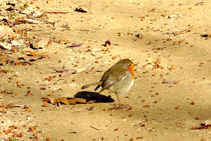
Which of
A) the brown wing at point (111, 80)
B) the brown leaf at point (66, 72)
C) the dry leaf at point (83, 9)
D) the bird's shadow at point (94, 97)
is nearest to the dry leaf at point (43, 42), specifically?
the brown leaf at point (66, 72)

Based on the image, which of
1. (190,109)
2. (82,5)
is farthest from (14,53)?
(190,109)

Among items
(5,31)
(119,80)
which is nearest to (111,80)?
(119,80)

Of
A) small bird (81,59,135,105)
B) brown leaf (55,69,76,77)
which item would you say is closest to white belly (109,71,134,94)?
small bird (81,59,135,105)

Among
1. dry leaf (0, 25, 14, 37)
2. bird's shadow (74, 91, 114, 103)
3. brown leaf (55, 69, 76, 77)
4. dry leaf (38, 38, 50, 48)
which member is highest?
dry leaf (0, 25, 14, 37)

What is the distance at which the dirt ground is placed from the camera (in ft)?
15.6

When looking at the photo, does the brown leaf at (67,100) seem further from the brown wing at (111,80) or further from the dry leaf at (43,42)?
the dry leaf at (43,42)

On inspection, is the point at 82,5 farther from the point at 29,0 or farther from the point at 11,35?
the point at 11,35

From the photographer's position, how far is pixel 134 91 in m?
5.71

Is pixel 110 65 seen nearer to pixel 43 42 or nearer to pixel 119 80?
pixel 119 80

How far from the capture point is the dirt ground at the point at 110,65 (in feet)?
15.6

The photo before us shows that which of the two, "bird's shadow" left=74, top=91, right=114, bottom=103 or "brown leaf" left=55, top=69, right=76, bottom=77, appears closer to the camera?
"bird's shadow" left=74, top=91, right=114, bottom=103

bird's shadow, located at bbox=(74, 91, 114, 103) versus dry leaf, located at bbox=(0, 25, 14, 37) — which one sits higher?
dry leaf, located at bbox=(0, 25, 14, 37)

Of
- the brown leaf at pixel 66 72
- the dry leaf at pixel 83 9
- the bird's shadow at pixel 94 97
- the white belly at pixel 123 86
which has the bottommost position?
the bird's shadow at pixel 94 97

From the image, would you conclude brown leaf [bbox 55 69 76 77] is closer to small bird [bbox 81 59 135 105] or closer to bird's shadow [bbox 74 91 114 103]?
bird's shadow [bbox 74 91 114 103]
